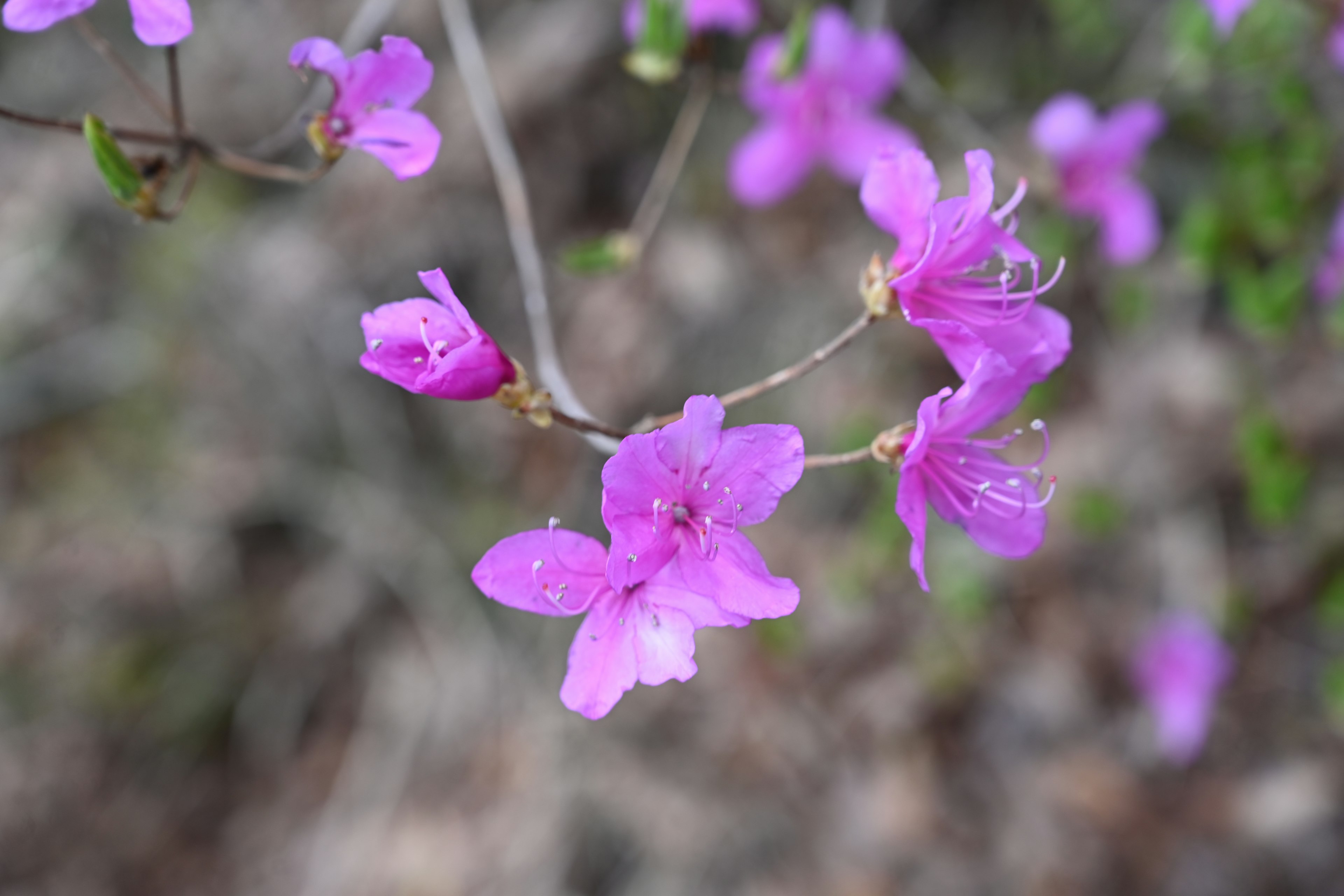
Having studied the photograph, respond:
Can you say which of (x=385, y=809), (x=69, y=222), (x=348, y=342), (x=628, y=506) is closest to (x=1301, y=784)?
(x=628, y=506)

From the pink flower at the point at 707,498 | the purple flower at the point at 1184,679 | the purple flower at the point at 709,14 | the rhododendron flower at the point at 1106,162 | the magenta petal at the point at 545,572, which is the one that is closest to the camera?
the pink flower at the point at 707,498

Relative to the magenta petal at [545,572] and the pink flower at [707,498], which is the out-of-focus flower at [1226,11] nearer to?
the pink flower at [707,498]

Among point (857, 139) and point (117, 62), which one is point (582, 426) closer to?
point (117, 62)

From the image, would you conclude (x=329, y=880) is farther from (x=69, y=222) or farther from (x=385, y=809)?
(x=69, y=222)

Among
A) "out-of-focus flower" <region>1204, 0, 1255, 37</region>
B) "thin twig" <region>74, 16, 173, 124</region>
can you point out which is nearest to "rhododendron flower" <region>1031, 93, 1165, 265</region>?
"out-of-focus flower" <region>1204, 0, 1255, 37</region>

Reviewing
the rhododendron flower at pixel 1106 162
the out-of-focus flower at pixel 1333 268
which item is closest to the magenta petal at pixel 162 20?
the rhododendron flower at pixel 1106 162

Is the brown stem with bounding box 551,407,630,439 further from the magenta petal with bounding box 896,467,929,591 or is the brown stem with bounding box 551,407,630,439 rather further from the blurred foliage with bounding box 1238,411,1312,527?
the blurred foliage with bounding box 1238,411,1312,527
